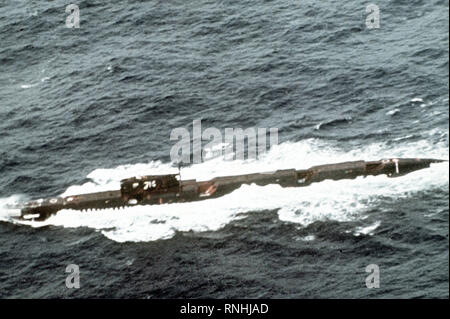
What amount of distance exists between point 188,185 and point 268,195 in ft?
43.0

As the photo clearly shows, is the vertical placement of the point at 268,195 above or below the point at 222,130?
below

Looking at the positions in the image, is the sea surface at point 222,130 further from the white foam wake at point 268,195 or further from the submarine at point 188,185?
the submarine at point 188,185

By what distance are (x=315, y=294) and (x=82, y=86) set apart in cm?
7178

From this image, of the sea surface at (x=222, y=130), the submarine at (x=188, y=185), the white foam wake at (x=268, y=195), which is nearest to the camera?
the sea surface at (x=222, y=130)

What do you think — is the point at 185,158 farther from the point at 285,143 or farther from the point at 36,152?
the point at 36,152

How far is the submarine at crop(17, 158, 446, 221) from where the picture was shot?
348 feet

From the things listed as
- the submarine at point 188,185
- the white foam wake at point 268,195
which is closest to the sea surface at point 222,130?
the white foam wake at point 268,195

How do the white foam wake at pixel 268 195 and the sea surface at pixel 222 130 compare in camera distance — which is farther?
the white foam wake at pixel 268 195

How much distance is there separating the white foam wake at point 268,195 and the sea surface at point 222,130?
1.01ft

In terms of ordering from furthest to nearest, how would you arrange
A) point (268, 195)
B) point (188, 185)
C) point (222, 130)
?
point (222, 130), point (188, 185), point (268, 195)

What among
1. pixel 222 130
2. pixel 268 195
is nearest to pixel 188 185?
pixel 268 195

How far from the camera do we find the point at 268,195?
106 metres

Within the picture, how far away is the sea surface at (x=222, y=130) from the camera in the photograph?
89.9 metres

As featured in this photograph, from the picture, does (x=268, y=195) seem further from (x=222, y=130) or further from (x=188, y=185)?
(x=222, y=130)
